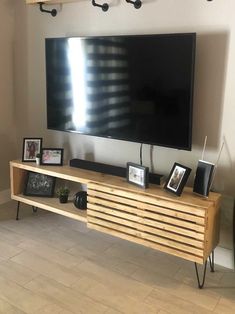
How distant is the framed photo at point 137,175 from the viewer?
2312 mm

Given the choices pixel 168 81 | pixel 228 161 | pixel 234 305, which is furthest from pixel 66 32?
pixel 234 305

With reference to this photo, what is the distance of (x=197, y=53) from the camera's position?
7.51 feet

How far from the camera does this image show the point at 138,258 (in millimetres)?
2512

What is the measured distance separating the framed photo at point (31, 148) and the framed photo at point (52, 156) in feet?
0.36

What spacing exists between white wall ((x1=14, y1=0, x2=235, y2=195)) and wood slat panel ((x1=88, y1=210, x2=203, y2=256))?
47cm

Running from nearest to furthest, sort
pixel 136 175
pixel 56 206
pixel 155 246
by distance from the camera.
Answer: pixel 155 246
pixel 136 175
pixel 56 206

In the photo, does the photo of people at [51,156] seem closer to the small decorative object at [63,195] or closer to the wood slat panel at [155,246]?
the small decorative object at [63,195]

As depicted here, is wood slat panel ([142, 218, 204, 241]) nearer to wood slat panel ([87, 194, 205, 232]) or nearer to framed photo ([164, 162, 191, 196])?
wood slat panel ([87, 194, 205, 232])

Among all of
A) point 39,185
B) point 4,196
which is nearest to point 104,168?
point 39,185

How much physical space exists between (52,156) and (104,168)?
50 centimetres

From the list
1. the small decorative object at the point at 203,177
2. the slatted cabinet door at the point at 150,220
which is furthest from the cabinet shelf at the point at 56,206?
the small decorative object at the point at 203,177

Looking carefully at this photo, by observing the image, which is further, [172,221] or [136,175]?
[136,175]

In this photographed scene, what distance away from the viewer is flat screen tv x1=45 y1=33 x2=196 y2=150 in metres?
2.24

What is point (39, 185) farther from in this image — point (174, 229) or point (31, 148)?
point (174, 229)
